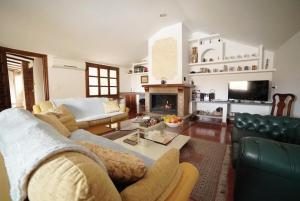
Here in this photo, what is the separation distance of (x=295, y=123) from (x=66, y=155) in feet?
8.52

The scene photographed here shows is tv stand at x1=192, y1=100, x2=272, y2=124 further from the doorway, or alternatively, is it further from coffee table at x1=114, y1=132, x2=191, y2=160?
the doorway

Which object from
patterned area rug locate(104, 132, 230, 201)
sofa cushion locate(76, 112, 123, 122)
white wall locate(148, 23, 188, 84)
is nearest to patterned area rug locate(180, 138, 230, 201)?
patterned area rug locate(104, 132, 230, 201)

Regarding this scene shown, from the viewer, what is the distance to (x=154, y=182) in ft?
2.44

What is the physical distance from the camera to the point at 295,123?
183 cm

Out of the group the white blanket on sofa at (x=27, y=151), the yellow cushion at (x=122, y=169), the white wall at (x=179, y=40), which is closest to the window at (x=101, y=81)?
the white wall at (x=179, y=40)

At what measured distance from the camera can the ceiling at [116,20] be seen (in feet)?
8.21

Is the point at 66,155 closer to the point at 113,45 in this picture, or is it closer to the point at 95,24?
the point at 95,24

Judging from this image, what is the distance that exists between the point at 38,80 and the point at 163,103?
4394 mm

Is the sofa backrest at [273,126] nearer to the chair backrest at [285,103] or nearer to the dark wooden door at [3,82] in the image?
the chair backrest at [285,103]

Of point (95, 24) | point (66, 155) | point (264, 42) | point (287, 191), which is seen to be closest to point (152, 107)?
point (95, 24)

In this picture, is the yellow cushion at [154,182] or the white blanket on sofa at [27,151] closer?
the white blanket on sofa at [27,151]

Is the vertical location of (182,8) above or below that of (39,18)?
above

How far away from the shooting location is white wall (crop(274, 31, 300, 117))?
9.39 feet

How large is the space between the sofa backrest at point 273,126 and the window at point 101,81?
15.8 ft
